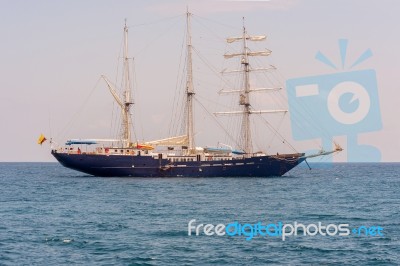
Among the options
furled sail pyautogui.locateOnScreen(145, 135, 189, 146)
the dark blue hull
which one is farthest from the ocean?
furled sail pyautogui.locateOnScreen(145, 135, 189, 146)

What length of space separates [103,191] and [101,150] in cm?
2726

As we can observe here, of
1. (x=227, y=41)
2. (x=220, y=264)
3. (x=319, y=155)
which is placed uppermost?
(x=227, y=41)

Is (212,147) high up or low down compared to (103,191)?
up

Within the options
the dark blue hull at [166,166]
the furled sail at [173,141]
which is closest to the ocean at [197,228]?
the dark blue hull at [166,166]

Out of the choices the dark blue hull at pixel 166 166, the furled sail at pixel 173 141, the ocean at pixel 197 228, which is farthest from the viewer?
the furled sail at pixel 173 141

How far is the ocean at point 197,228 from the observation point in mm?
31094

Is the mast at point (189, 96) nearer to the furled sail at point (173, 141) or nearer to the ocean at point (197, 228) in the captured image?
the furled sail at point (173, 141)

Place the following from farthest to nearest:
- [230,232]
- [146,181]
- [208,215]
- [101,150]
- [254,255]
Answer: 1. [101,150]
2. [146,181]
3. [208,215]
4. [230,232]
5. [254,255]

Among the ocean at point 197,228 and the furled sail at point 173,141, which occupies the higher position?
the furled sail at point 173,141

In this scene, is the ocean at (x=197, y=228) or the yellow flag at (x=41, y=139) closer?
the ocean at (x=197, y=228)

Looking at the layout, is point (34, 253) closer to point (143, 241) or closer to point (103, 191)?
point (143, 241)

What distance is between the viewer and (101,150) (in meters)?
98.2

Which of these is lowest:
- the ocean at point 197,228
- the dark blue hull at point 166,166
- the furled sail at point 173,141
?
the ocean at point 197,228

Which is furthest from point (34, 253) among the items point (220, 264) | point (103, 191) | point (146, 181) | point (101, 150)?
point (101, 150)
